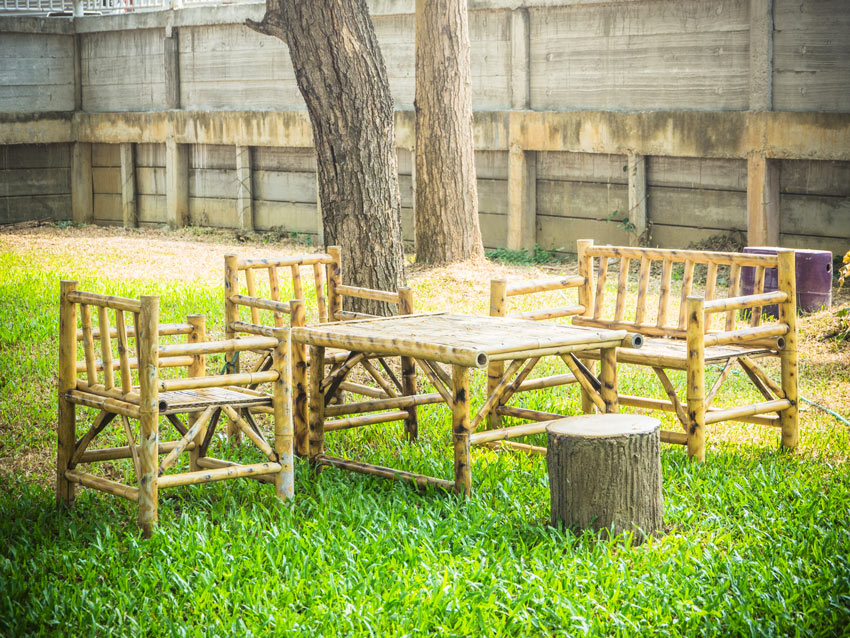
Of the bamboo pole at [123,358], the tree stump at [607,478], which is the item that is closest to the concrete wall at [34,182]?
the bamboo pole at [123,358]

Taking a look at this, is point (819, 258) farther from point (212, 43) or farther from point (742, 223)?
point (212, 43)

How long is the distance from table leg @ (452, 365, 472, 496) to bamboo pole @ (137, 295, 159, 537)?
1230 millimetres

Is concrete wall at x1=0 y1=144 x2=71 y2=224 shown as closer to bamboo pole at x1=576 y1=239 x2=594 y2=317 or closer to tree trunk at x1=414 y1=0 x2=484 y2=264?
tree trunk at x1=414 y1=0 x2=484 y2=264

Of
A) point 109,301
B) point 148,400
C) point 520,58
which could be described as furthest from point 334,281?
point 520,58

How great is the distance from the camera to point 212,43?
15.9 metres

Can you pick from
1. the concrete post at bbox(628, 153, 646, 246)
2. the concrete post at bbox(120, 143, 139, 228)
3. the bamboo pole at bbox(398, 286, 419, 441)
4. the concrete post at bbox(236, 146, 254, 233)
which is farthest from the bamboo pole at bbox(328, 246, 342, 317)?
the concrete post at bbox(120, 143, 139, 228)

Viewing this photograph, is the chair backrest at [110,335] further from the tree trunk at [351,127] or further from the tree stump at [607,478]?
the tree trunk at [351,127]

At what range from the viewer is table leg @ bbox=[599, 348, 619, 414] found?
525 centimetres

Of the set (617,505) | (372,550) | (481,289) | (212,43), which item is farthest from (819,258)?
(212,43)

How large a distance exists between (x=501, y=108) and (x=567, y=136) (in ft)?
3.90

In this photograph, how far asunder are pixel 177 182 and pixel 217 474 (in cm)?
1237

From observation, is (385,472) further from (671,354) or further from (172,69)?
(172,69)

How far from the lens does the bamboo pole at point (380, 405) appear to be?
5605 millimetres

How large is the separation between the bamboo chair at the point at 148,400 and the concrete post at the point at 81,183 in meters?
13.5
